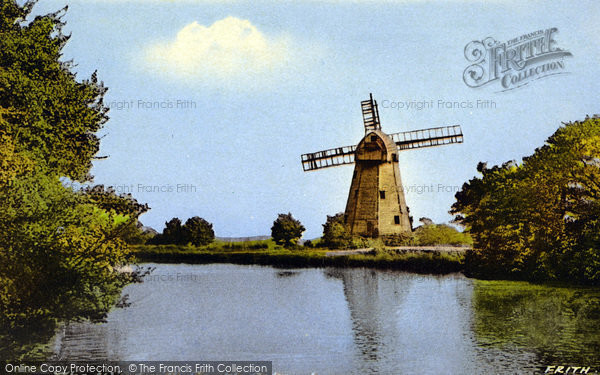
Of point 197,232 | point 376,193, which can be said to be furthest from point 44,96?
point 197,232

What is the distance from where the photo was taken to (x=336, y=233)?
47.2m

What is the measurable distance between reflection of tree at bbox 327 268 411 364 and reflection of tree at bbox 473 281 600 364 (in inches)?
129

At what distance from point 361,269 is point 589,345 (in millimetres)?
24497

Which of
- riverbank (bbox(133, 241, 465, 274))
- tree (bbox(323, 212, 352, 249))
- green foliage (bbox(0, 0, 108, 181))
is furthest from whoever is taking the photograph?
tree (bbox(323, 212, 352, 249))

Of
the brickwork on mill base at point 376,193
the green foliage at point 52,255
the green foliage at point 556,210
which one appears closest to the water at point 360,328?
the green foliage at point 556,210

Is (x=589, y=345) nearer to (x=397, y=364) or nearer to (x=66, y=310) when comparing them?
(x=397, y=364)

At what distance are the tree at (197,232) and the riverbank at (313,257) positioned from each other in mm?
849

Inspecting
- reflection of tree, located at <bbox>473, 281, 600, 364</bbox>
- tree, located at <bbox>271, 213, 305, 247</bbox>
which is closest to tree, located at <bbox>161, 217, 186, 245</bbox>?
tree, located at <bbox>271, 213, 305, 247</bbox>

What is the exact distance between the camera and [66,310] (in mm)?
16422

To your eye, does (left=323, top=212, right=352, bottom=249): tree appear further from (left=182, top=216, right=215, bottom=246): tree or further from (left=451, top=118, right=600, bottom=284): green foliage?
(left=451, top=118, right=600, bottom=284): green foliage

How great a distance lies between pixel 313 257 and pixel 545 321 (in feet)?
84.2

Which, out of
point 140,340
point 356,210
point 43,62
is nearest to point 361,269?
point 356,210

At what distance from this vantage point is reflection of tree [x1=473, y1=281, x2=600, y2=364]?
65.1 feet

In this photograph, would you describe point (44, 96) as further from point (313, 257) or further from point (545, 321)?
point (313, 257)
